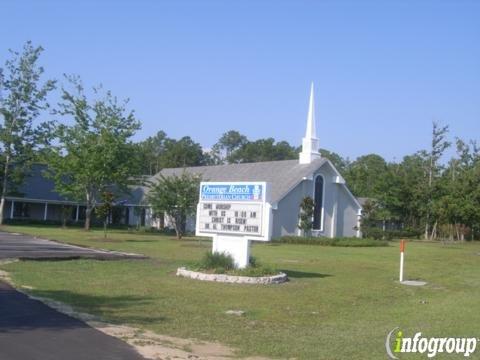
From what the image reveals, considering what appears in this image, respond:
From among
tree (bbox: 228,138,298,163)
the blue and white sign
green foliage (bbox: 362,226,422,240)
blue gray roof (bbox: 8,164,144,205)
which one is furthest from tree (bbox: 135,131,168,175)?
the blue and white sign

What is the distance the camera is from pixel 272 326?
465 inches

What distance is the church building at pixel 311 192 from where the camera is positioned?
47.5 meters

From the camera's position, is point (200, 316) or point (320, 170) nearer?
point (200, 316)

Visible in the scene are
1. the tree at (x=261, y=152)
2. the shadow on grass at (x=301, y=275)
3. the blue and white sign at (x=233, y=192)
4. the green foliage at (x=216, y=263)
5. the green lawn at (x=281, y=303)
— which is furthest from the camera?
the tree at (x=261, y=152)

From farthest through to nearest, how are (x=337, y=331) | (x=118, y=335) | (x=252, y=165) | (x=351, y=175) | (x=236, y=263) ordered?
(x=351, y=175), (x=252, y=165), (x=236, y=263), (x=337, y=331), (x=118, y=335)

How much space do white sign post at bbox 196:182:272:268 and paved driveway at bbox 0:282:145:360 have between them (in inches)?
339

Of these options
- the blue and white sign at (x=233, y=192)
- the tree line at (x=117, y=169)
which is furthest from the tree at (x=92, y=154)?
the blue and white sign at (x=233, y=192)

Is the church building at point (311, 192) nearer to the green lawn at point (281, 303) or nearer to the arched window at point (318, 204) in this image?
the arched window at point (318, 204)

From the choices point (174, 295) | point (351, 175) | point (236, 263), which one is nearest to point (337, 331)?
point (174, 295)

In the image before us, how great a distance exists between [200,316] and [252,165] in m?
44.2

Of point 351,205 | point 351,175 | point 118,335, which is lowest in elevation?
point 118,335

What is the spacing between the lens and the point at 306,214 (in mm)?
47594

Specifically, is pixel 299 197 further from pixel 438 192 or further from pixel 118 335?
pixel 118 335

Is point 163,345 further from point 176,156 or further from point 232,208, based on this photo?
point 176,156
